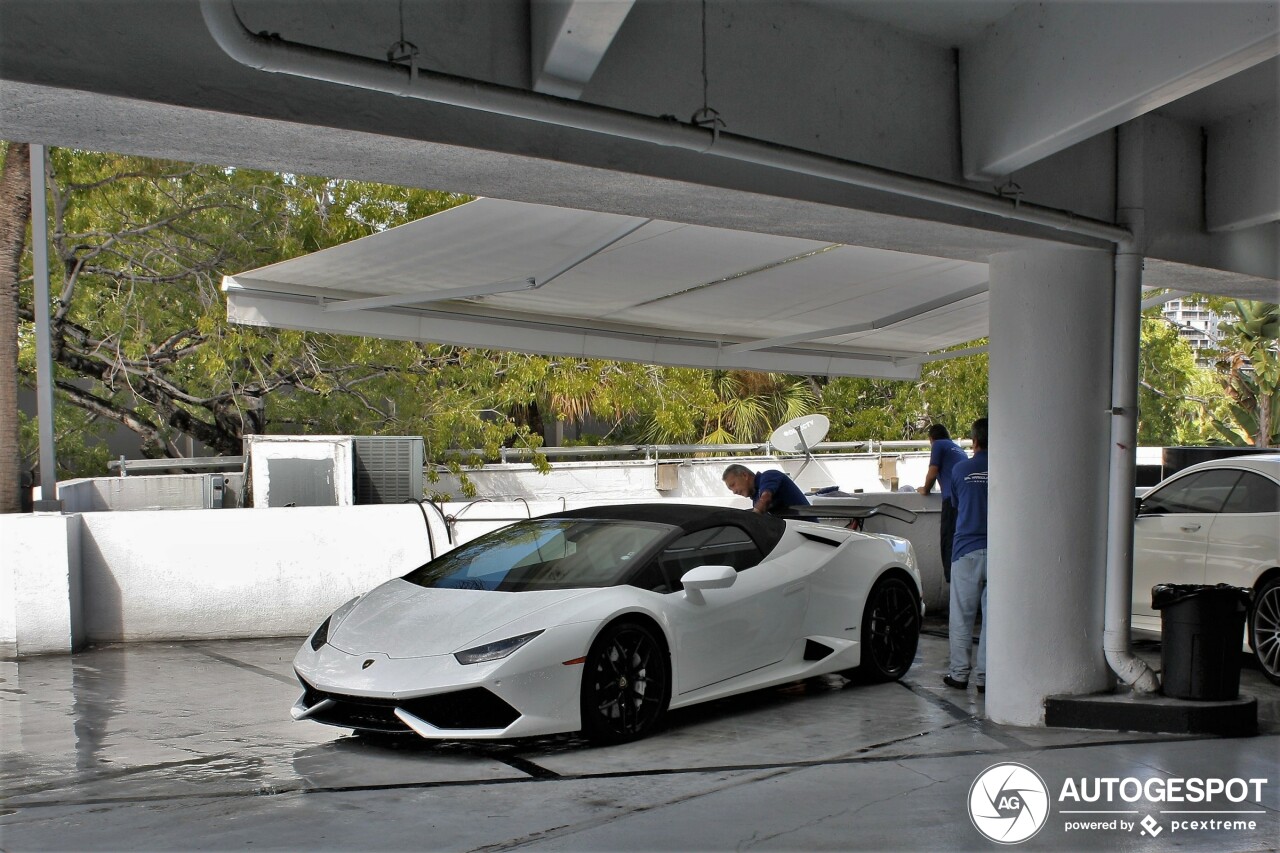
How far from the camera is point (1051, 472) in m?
6.68

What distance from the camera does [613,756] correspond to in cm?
585

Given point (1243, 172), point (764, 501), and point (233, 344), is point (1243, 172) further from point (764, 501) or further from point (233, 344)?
point (233, 344)

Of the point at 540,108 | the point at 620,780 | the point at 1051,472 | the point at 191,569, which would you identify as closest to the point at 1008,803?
the point at 620,780

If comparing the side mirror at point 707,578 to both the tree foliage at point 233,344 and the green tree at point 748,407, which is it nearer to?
the tree foliage at point 233,344

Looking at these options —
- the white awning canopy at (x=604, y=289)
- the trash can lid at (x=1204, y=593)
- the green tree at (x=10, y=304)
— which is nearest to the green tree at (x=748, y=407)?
the white awning canopy at (x=604, y=289)

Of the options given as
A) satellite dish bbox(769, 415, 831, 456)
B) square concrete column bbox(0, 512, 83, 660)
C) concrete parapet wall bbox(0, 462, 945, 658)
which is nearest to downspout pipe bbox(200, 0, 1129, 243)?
concrete parapet wall bbox(0, 462, 945, 658)

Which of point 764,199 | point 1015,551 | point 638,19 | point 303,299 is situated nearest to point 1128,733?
point 1015,551

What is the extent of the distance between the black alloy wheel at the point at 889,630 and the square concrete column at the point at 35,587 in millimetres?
6196

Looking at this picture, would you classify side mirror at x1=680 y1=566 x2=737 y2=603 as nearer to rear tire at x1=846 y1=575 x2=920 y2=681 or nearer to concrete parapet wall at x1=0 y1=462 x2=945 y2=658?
rear tire at x1=846 y1=575 x2=920 y2=681

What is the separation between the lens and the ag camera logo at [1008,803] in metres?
4.81

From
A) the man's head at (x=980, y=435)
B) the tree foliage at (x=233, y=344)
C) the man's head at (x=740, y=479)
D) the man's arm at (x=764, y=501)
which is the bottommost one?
the man's arm at (x=764, y=501)

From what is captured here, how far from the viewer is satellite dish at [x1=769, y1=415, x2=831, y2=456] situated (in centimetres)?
1362

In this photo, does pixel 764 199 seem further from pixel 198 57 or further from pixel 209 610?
pixel 209 610

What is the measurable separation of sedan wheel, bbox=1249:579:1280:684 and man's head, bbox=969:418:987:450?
7.12 feet
